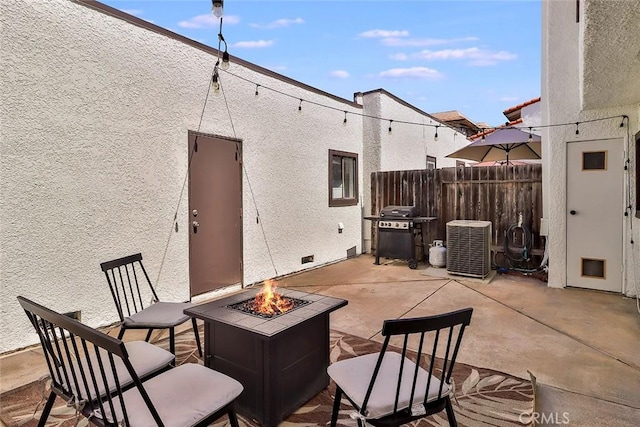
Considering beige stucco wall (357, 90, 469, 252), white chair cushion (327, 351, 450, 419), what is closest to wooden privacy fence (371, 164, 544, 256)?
beige stucco wall (357, 90, 469, 252)

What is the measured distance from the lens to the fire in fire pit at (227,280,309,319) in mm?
2246

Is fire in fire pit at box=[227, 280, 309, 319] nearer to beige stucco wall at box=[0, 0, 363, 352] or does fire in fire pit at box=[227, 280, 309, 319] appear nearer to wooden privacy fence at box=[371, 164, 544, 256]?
beige stucco wall at box=[0, 0, 363, 352]

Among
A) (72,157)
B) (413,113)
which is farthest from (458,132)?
(72,157)

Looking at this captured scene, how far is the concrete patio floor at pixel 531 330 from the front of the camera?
230 cm

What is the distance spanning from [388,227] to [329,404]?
4.54m

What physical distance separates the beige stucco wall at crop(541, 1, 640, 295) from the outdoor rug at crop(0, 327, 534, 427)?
10.6 feet

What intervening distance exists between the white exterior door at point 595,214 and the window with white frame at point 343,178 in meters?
3.73

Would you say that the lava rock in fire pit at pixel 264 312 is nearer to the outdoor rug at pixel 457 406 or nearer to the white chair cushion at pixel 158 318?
the white chair cushion at pixel 158 318

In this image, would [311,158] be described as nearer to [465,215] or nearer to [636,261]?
[465,215]

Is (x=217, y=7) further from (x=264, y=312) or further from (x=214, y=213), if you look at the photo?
(x=214, y=213)

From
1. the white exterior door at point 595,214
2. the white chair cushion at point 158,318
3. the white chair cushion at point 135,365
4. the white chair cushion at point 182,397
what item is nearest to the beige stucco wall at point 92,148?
the white chair cushion at point 158,318

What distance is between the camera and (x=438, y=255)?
20.4ft

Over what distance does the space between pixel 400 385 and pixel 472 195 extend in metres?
5.58

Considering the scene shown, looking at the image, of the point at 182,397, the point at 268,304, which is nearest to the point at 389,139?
the point at 268,304
